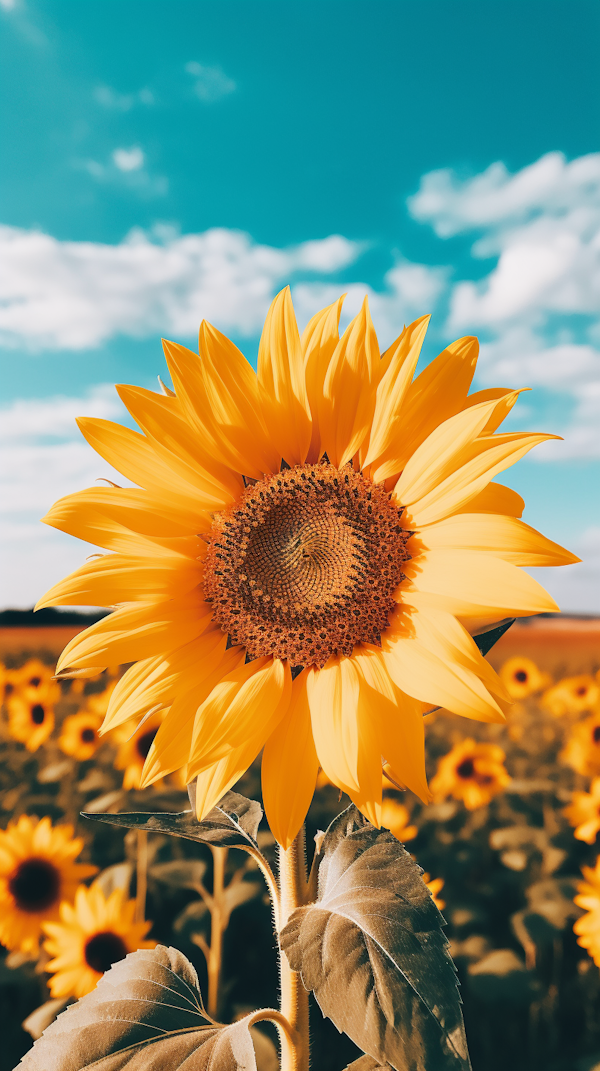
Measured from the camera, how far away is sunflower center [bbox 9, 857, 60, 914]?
3754 mm

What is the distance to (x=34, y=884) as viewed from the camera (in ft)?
12.5

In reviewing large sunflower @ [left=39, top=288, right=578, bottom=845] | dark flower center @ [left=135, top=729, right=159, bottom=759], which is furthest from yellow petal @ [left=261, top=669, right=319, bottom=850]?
dark flower center @ [left=135, top=729, right=159, bottom=759]

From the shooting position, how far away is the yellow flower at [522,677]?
726 centimetres

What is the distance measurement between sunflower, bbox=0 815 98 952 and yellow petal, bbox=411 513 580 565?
3.34 meters

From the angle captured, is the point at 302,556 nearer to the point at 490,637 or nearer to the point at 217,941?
the point at 490,637

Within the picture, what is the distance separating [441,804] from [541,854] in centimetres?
84

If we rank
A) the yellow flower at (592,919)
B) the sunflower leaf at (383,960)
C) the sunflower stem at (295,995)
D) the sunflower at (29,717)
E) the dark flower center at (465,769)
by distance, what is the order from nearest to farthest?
the sunflower leaf at (383,960) → the sunflower stem at (295,995) → the yellow flower at (592,919) → the dark flower center at (465,769) → the sunflower at (29,717)

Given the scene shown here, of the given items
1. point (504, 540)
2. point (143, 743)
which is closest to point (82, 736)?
point (143, 743)

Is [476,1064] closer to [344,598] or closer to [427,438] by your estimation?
[344,598]

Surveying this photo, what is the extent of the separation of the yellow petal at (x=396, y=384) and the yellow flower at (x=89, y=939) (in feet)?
9.45

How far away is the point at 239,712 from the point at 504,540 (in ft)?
1.90

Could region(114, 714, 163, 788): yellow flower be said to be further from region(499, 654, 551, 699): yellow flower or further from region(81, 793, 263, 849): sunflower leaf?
region(499, 654, 551, 699): yellow flower

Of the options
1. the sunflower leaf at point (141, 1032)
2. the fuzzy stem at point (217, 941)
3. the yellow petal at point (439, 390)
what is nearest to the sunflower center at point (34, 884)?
the fuzzy stem at point (217, 941)

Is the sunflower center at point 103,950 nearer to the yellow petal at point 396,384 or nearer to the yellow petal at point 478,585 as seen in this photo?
the yellow petal at point 478,585
